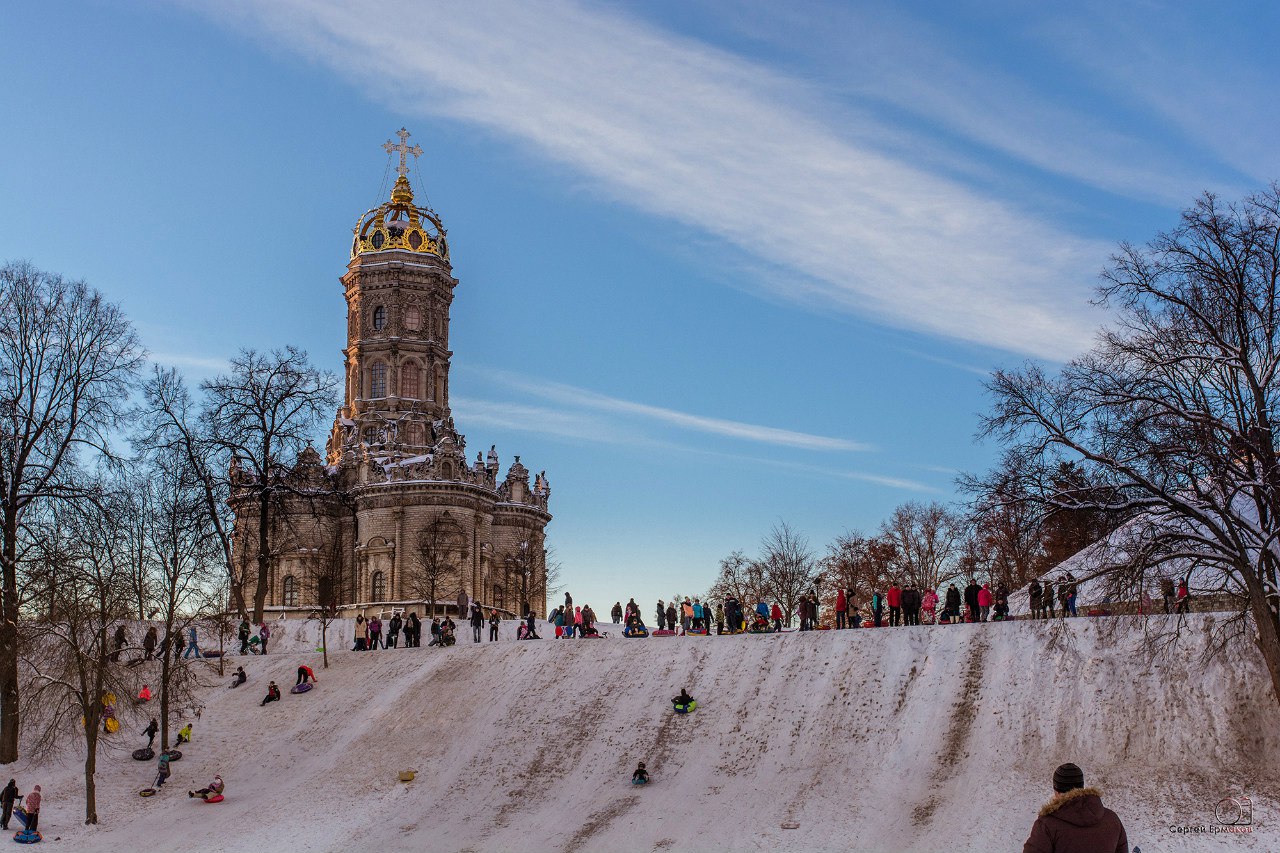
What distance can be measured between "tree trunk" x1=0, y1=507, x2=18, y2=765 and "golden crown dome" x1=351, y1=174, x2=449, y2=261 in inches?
1718

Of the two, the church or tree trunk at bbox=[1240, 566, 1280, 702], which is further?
the church

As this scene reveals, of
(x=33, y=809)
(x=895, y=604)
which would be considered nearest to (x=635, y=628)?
(x=895, y=604)

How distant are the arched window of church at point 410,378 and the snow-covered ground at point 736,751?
38.9 m

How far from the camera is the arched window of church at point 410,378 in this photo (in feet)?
250

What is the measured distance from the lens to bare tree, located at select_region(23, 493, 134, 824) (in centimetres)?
3097

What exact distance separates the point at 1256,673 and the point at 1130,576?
5.11 m

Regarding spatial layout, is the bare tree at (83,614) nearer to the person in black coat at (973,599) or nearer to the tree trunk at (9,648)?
the tree trunk at (9,648)

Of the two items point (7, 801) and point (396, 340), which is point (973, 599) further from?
point (396, 340)

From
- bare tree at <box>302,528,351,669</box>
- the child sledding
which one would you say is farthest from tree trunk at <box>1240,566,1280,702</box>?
bare tree at <box>302,528,351,669</box>

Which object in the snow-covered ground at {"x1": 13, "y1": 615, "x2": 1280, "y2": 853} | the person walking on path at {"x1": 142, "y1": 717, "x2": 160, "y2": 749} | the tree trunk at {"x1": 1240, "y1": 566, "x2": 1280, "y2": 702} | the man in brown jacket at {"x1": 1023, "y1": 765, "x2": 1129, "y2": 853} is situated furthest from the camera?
the person walking on path at {"x1": 142, "y1": 717, "x2": 160, "y2": 749}

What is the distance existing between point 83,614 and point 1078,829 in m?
28.4

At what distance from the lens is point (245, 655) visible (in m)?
44.0

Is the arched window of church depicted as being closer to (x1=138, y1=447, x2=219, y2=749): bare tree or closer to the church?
the church

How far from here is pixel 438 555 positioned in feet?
222
